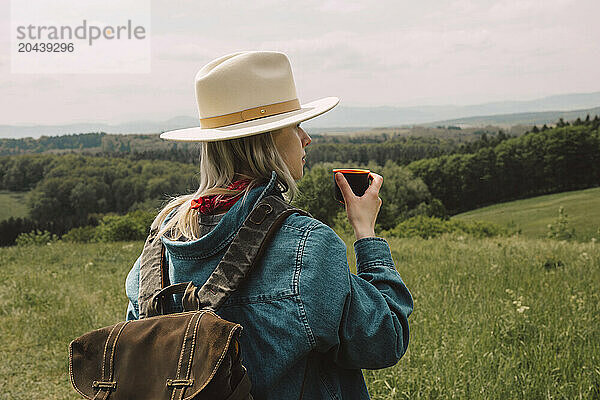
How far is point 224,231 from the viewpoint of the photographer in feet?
4.63

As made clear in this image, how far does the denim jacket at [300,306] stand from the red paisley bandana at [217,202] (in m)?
0.09

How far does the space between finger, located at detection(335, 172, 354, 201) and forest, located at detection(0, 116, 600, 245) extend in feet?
72.1

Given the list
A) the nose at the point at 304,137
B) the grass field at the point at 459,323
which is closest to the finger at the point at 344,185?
the nose at the point at 304,137

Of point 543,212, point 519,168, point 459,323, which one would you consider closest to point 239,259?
point 459,323

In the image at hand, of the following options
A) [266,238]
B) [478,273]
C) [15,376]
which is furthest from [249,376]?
[478,273]

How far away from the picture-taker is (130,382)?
50.6 inches

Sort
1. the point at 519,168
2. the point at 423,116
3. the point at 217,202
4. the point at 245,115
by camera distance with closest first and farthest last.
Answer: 1. the point at 217,202
2. the point at 245,115
3. the point at 519,168
4. the point at 423,116

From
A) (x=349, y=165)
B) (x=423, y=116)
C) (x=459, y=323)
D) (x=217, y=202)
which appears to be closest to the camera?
(x=217, y=202)

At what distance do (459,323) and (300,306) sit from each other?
3.67 meters

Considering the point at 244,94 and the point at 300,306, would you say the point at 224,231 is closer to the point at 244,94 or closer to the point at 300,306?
the point at 300,306

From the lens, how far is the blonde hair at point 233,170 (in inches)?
61.4

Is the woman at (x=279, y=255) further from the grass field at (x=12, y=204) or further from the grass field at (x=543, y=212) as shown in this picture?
the grass field at (x=543, y=212)

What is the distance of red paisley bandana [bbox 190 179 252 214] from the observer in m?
1.53

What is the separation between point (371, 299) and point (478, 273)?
561 centimetres
